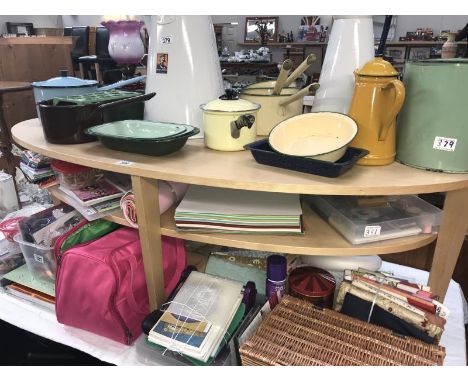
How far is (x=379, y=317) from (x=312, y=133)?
447 mm

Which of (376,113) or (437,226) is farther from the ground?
(376,113)

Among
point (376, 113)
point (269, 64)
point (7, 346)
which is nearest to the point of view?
point (376, 113)

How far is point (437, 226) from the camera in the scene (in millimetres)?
Answer: 821

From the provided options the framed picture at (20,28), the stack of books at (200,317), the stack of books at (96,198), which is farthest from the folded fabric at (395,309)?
the framed picture at (20,28)

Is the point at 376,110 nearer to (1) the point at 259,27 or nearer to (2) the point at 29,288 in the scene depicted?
(2) the point at 29,288

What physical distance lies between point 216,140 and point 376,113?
351mm

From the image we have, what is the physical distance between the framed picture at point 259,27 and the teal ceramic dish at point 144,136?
12.2 ft

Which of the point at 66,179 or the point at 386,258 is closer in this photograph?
the point at 66,179

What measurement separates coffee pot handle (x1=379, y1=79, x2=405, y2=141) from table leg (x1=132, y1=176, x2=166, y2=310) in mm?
501

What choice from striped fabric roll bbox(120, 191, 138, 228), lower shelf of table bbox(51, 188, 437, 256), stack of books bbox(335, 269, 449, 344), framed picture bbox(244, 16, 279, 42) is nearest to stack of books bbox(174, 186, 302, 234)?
lower shelf of table bbox(51, 188, 437, 256)

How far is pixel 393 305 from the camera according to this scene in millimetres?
828

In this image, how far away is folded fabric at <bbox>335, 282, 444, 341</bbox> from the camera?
2.60 ft
